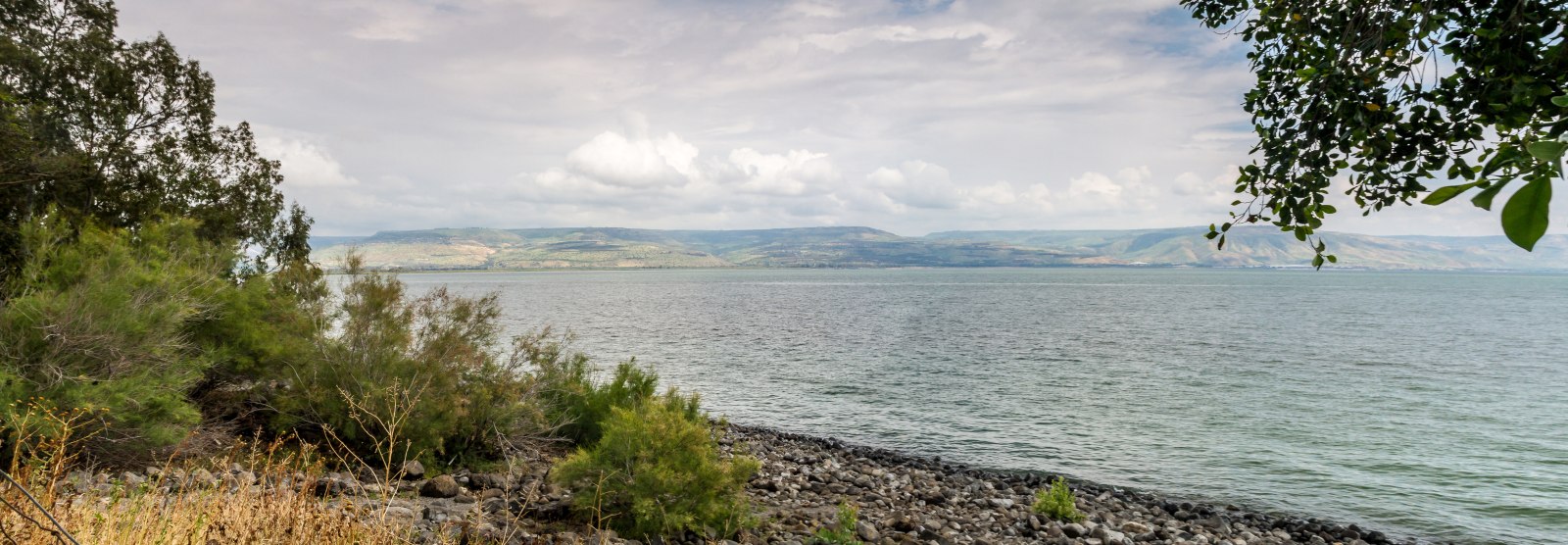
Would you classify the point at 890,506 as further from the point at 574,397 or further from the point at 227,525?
the point at 227,525

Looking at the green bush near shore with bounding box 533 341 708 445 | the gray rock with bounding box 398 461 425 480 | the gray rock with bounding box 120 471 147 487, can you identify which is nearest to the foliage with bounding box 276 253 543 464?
the gray rock with bounding box 398 461 425 480

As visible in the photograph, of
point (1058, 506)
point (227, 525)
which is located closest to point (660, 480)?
point (227, 525)

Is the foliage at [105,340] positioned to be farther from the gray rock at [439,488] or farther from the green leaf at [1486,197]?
the green leaf at [1486,197]

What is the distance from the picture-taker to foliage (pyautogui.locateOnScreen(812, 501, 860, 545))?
11.7 meters

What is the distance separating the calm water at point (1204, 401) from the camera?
19172 mm

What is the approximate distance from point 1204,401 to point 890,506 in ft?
67.7

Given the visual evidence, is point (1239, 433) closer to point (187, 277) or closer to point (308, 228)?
point (187, 277)

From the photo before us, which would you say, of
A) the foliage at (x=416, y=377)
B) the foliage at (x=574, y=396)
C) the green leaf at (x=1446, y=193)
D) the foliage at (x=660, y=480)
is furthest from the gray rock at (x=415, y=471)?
the green leaf at (x=1446, y=193)

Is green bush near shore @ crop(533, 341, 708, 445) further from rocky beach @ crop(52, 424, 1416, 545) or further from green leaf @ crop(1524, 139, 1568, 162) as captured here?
green leaf @ crop(1524, 139, 1568, 162)

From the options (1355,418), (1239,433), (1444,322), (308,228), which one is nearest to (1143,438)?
(1239,433)

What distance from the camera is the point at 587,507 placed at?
1095cm

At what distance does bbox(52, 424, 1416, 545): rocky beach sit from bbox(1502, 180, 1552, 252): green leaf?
941 cm

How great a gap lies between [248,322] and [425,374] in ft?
12.8

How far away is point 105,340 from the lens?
443 inches
